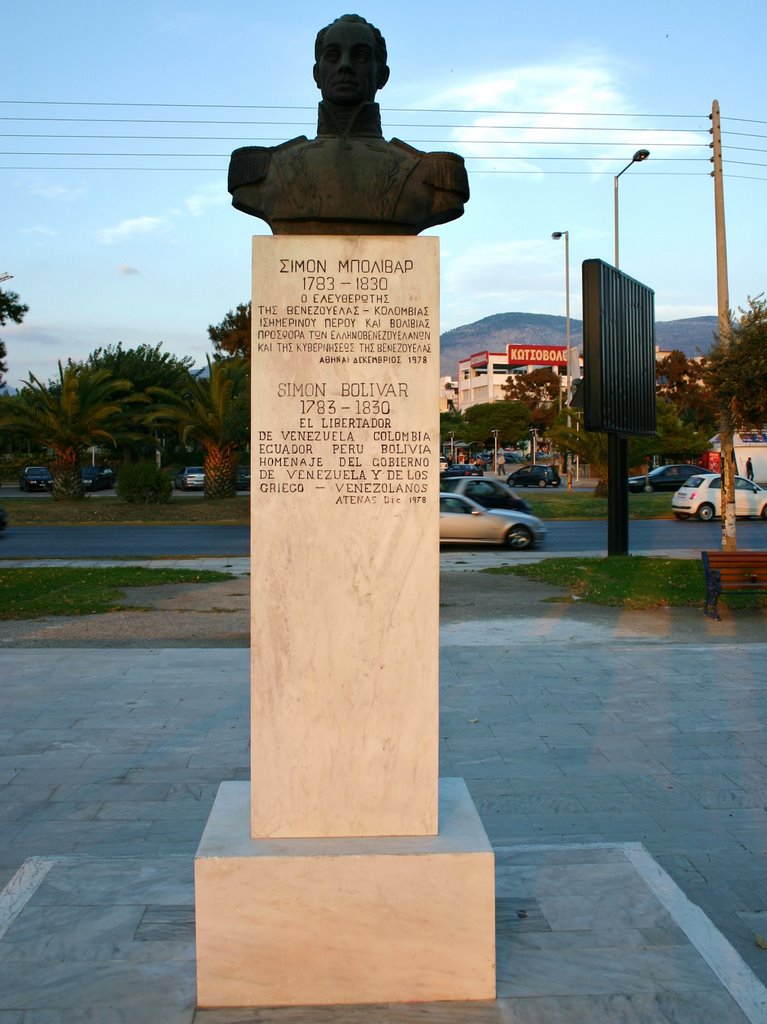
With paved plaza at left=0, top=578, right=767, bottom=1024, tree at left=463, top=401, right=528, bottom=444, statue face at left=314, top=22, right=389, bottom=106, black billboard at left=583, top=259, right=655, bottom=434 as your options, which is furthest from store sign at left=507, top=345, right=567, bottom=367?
statue face at left=314, top=22, right=389, bottom=106

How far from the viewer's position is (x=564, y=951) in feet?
12.9

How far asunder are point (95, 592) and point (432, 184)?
12421 millimetres

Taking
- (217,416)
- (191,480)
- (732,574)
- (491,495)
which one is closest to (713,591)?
(732,574)

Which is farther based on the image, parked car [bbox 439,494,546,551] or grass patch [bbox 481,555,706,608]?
parked car [bbox 439,494,546,551]

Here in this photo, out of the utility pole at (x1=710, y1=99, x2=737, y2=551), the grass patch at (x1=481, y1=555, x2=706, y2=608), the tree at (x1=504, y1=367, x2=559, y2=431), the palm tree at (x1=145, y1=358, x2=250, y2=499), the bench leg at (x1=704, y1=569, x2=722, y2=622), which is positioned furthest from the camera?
the tree at (x1=504, y1=367, x2=559, y2=431)

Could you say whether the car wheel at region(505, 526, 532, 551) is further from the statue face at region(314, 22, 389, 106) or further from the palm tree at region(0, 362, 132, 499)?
the statue face at region(314, 22, 389, 106)

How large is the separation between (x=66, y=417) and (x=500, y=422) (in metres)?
65.5

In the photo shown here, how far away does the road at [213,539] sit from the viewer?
75.5 ft

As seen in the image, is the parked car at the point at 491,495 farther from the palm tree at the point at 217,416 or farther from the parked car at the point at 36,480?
the parked car at the point at 36,480

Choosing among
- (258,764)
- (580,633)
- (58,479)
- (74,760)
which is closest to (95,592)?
(580,633)

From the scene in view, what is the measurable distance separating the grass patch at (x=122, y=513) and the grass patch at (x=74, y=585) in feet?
44.3

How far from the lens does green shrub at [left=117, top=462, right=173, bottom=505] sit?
115ft

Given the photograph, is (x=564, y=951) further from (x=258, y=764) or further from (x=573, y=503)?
(x=573, y=503)

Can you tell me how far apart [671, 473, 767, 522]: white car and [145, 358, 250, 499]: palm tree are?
45.4 ft
